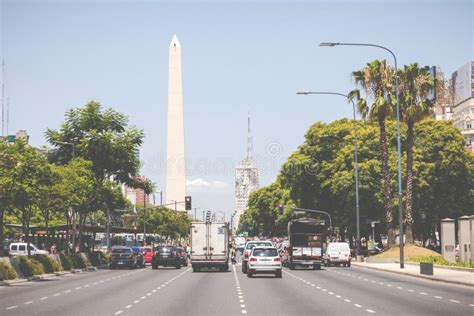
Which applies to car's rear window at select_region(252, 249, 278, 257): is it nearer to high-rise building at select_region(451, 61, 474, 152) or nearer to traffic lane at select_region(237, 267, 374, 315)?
traffic lane at select_region(237, 267, 374, 315)

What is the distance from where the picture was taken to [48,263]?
144 feet

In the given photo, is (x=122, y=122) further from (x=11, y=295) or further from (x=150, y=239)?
(x=150, y=239)

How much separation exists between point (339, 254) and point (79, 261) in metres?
19.2

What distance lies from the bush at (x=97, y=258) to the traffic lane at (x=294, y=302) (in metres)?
29.6

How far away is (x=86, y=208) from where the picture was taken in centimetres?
5581

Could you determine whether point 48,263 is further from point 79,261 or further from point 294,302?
point 294,302

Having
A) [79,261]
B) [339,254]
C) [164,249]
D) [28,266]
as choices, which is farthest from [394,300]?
[339,254]

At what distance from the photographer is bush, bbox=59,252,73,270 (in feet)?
157

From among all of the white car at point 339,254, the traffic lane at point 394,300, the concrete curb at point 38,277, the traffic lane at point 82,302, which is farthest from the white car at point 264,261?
the white car at point 339,254

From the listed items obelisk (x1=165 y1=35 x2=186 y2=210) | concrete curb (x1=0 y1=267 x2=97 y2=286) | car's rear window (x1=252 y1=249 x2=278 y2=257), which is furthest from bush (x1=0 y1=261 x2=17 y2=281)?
obelisk (x1=165 y1=35 x2=186 y2=210)

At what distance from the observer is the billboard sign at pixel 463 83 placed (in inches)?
5231

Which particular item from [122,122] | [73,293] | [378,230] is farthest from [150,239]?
[73,293]

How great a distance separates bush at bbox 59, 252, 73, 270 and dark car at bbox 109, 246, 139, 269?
18.8 ft

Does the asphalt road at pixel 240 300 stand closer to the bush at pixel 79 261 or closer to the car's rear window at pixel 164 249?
the bush at pixel 79 261
